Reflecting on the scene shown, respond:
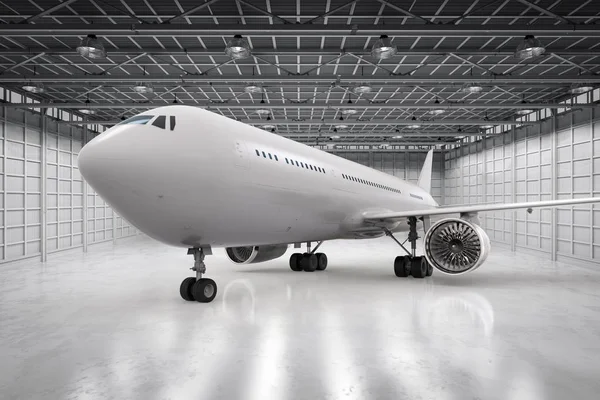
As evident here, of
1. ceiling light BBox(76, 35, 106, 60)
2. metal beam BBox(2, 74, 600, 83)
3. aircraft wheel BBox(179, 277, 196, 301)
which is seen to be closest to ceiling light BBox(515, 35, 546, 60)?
metal beam BBox(2, 74, 600, 83)

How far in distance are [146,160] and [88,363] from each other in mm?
2765

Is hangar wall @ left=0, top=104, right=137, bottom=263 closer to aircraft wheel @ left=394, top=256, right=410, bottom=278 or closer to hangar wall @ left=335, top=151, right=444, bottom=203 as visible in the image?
aircraft wheel @ left=394, top=256, right=410, bottom=278

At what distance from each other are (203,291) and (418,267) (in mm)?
6152

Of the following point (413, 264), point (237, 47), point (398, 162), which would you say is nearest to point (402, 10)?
point (237, 47)

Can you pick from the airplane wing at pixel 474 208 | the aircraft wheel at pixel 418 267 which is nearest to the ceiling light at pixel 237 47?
the airplane wing at pixel 474 208

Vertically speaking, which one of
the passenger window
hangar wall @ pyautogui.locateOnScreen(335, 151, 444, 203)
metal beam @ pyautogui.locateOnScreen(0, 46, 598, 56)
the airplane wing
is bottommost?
the airplane wing

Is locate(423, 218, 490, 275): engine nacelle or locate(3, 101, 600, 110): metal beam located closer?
locate(423, 218, 490, 275): engine nacelle

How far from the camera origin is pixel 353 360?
15.6ft

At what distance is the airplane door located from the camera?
656cm

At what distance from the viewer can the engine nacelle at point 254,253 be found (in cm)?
1045

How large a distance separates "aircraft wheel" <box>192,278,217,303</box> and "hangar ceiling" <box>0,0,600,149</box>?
5.49 meters

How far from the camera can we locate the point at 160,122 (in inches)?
235

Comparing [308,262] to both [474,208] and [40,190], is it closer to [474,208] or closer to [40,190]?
[474,208]

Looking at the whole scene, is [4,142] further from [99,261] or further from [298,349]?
[298,349]
